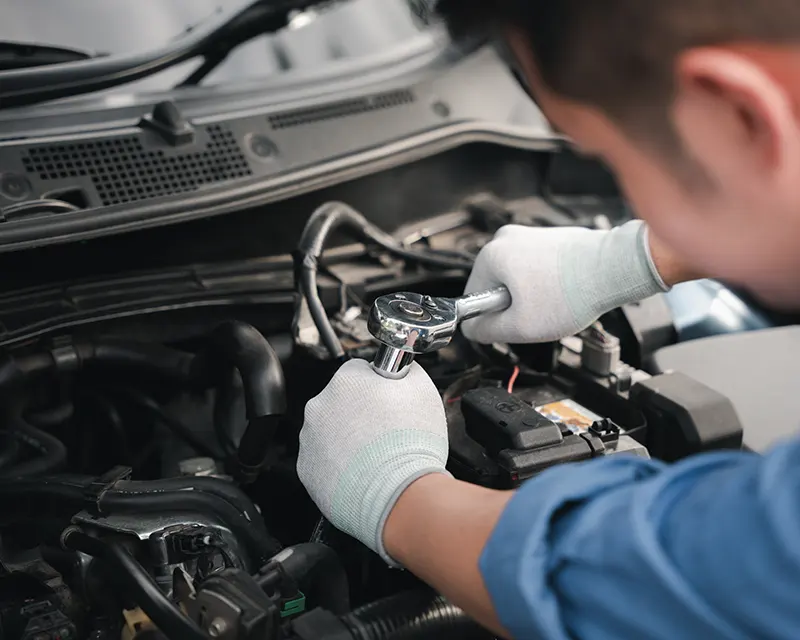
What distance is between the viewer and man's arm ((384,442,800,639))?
0.55 m

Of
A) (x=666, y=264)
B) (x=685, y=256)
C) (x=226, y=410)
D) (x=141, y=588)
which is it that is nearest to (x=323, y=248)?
(x=226, y=410)

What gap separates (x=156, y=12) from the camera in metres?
1.52

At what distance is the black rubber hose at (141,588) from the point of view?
2.52 feet

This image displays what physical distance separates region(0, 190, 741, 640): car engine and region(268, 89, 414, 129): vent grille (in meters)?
0.18

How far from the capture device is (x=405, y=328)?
2.99 feet

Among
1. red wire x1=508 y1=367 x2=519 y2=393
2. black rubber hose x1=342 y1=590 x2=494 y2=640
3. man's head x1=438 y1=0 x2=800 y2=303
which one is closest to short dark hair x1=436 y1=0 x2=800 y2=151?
man's head x1=438 y1=0 x2=800 y2=303

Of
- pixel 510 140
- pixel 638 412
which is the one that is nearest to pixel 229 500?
pixel 638 412

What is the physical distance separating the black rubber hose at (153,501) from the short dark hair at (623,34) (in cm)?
59

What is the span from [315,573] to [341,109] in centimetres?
87

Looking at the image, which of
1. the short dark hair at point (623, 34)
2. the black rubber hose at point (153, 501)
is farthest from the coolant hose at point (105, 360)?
the short dark hair at point (623, 34)

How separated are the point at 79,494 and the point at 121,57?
0.74 meters

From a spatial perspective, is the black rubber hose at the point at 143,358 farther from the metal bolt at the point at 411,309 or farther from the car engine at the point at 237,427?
the metal bolt at the point at 411,309

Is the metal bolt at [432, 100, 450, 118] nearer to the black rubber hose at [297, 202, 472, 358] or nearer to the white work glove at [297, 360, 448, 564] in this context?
the black rubber hose at [297, 202, 472, 358]

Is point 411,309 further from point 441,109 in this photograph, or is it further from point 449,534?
point 441,109
